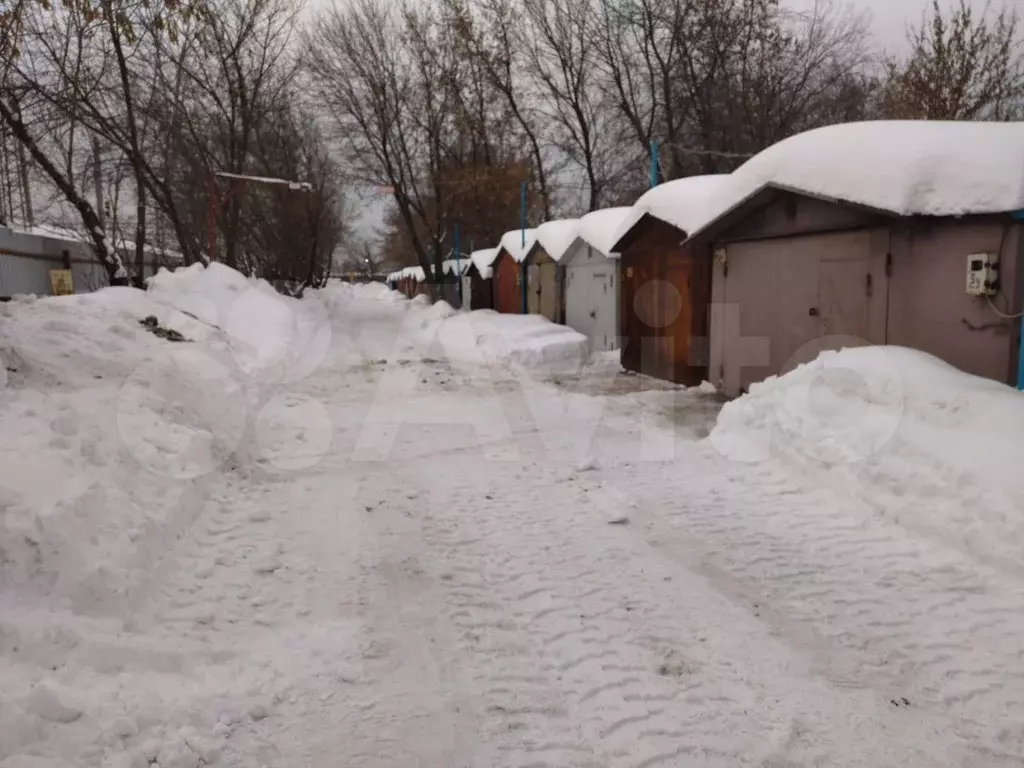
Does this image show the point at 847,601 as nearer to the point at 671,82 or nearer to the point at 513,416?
the point at 513,416

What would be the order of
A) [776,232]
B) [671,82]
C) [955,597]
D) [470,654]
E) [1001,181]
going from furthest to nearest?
[671,82] < [776,232] < [1001,181] < [955,597] < [470,654]

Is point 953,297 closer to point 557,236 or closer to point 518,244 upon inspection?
point 557,236

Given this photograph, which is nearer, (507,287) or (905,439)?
(905,439)

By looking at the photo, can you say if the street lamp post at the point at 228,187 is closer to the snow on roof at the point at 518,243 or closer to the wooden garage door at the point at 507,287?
the snow on roof at the point at 518,243

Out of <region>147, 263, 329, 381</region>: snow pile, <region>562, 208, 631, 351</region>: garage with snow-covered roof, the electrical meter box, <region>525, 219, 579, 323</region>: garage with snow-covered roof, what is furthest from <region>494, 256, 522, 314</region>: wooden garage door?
the electrical meter box

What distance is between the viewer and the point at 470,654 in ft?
11.1

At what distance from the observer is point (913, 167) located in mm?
6641

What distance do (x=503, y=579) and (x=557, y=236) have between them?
14.4 m

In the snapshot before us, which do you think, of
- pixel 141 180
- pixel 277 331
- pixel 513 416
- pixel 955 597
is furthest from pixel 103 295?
pixel 955 597

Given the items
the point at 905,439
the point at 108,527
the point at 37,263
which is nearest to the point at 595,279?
the point at 905,439

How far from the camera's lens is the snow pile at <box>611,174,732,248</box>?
33.5 ft

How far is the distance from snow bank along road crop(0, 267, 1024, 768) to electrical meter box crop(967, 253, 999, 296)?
0.87m

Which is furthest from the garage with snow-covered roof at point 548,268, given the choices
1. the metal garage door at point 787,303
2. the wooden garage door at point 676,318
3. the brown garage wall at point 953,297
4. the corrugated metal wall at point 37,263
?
the corrugated metal wall at point 37,263

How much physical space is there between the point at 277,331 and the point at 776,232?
417 inches
